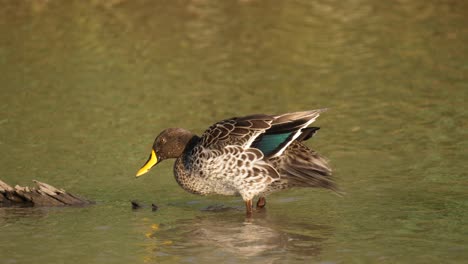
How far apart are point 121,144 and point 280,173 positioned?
340cm

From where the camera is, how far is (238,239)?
32.0 feet

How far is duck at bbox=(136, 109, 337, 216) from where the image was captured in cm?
1055

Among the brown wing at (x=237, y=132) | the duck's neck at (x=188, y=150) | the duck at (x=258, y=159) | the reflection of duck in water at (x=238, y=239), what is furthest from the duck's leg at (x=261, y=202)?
the duck's neck at (x=188, y=150)

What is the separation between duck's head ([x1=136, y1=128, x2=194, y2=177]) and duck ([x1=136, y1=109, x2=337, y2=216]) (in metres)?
0.57

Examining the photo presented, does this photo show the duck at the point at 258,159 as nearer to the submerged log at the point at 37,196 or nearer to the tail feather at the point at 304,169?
the tail feather at the point at 304,169

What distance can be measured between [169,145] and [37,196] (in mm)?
1452

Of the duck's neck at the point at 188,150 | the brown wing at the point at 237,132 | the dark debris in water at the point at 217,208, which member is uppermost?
the brown wing at the point at 237,132

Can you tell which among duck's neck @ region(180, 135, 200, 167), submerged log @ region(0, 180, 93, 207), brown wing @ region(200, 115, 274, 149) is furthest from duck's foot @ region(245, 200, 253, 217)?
submerged log @ region(0, 180, 93, 207)

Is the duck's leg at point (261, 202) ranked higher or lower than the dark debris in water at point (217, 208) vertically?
higher

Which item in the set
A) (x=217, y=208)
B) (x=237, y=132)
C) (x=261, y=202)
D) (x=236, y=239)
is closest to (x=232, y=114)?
(x=217, y=208)

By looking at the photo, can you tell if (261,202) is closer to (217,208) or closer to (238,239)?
(217,208)

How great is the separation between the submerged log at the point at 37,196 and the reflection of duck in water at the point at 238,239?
52.7 inches

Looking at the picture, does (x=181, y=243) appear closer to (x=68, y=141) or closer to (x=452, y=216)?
(x=452, y=216)

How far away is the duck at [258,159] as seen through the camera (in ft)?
34.6
